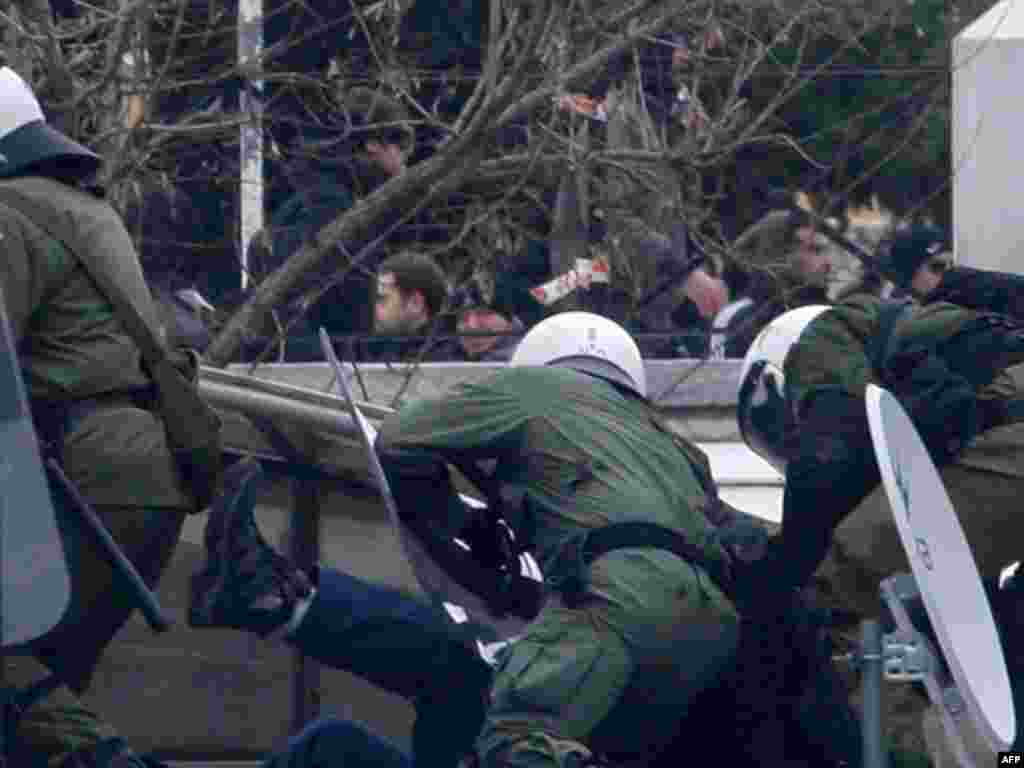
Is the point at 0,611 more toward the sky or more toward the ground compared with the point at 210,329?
more toward the sky

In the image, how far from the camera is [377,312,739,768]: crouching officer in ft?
19.5

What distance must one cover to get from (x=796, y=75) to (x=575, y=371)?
2.29 meters

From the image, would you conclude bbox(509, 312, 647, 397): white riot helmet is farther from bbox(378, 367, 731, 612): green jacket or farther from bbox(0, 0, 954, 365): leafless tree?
bbox(0, 0, 954, 365): leafless tree

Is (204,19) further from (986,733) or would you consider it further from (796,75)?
(986,733)

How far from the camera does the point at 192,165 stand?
9258 millimetres

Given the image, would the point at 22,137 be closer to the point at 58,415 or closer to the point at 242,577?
the point at 58,415

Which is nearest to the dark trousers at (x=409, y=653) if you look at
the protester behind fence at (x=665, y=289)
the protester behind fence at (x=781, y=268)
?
the protester behind fence at (x=781, y=268)

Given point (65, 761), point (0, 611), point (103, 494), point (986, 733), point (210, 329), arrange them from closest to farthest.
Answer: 1. point (0, 611)
2. point (986, 733)
3. point (65, 761)
4. point (103, 494)
5. point (210, 329)

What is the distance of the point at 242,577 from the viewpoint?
5945 mm

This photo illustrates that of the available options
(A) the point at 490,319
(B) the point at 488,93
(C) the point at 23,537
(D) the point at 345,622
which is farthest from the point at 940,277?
(C) the point at 23,537

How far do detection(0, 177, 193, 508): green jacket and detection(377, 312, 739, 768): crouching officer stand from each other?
21.7 inches

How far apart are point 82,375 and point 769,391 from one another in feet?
5.46

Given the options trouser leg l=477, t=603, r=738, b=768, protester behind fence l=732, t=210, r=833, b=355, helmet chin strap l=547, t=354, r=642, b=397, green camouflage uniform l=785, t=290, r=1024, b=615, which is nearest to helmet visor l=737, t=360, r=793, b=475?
green camouflage uniform l=785, t=290, r=1024, b=615

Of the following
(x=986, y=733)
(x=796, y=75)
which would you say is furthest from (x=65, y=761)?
(x=796, y=75)
